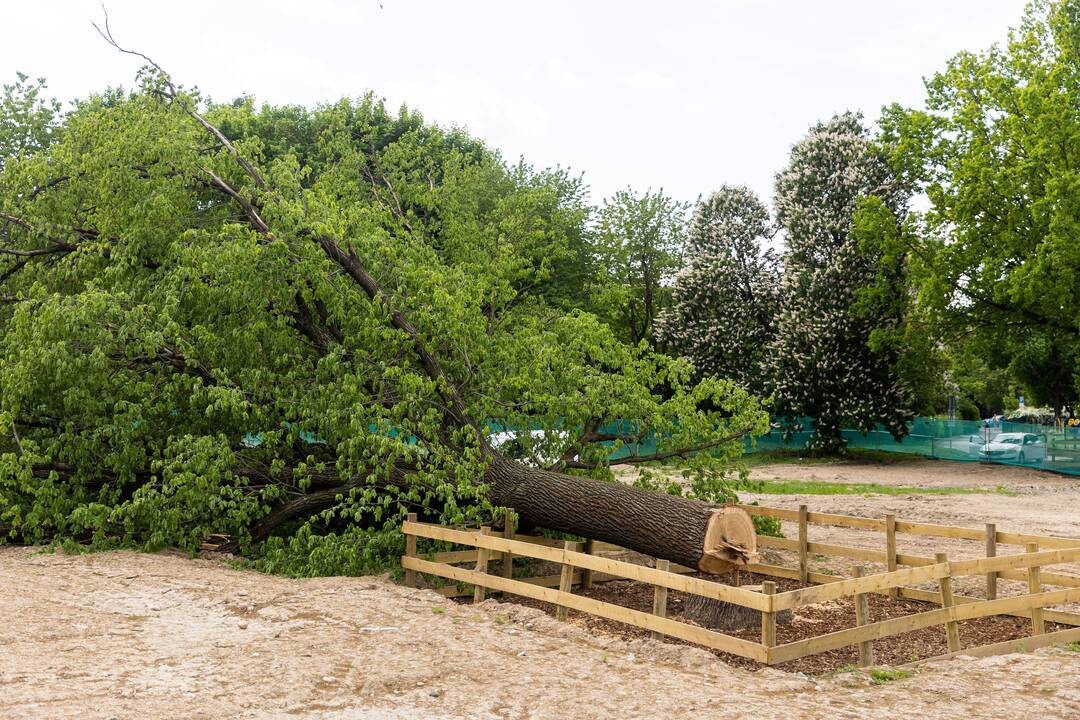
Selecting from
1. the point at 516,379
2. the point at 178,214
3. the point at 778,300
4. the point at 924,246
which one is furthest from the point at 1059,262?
the point at 178,214

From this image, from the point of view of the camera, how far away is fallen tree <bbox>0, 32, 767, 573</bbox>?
34.9 feet

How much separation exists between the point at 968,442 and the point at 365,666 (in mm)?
29739

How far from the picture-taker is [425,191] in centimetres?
1547

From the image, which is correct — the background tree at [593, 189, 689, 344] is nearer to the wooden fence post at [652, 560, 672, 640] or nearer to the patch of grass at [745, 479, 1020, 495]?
the patch of grass at [745, 479, 1020, 495]

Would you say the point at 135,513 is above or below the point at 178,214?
below

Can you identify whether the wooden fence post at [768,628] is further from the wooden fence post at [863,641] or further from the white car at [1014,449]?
the white car at [1014,449]

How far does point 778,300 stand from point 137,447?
2785 centimetres

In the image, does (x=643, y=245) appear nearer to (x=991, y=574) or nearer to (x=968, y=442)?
(x=968, y=442)

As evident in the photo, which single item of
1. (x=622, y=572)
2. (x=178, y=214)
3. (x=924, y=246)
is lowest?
(x=622, y=572)

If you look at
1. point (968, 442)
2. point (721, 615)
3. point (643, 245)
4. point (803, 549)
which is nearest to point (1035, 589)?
point (803, 549)

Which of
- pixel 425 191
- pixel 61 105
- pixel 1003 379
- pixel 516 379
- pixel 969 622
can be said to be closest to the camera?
pixel 969 622

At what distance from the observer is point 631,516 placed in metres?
10.0

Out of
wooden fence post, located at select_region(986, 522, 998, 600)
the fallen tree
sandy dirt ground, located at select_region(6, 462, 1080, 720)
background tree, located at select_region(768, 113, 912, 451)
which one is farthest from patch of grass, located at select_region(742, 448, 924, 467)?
sandy dirt ground, located at select_region(6, 462, 1080, 720)

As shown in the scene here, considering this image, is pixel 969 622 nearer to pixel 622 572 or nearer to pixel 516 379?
pixel 622 572
